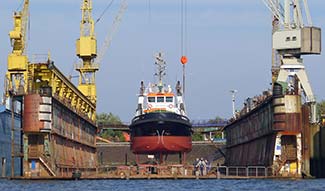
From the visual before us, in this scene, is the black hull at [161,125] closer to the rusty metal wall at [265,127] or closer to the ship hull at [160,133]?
the ship hull at [160,133]

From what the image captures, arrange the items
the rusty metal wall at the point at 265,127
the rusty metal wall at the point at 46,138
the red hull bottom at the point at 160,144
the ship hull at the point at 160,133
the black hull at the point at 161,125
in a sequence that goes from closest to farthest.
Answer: the rusty metal wall at the point at 46,138 → the rusty metal wall at the point at 265,127 → the black hull at the point at 161,125 → the ship hull at the point at 160,133 → the red hull bottom at the point at 160,144

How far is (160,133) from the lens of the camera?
9619 cm

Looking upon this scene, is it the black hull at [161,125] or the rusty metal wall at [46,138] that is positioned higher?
the black hull at [161,125]

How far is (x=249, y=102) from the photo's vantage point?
94000 millimetres

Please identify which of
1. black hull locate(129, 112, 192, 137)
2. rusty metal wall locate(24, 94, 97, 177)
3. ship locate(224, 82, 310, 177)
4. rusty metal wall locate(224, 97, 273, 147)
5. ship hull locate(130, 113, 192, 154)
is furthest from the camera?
ship hull locate(130, 113, 192, 154)

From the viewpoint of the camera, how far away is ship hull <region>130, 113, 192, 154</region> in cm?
9569

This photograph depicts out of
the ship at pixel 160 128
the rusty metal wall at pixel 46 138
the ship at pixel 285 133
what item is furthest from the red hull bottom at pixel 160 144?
the ship at pixel 285 133

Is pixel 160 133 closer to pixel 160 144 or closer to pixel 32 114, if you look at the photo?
pixel 160 144

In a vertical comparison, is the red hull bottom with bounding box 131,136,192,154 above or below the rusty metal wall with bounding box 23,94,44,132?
below

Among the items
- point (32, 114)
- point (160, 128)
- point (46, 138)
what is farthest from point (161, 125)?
point (32, 114)

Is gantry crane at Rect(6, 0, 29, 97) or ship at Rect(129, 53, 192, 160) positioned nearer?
gantry crane at Rect(6, 0, 29, 97)

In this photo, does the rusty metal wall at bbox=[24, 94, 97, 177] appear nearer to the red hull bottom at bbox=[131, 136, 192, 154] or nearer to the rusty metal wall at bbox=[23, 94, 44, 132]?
the rusty metal wall at bbox=[23, 94, 44, 132]

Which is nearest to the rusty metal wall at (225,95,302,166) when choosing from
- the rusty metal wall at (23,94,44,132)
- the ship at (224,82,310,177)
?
the ship at (224,82,310,177)

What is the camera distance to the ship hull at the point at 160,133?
95.7m
